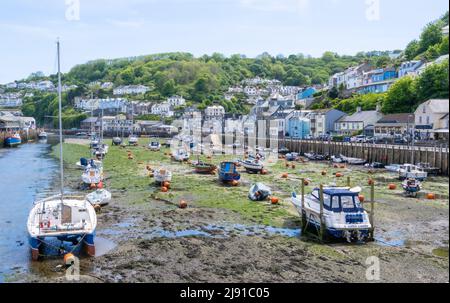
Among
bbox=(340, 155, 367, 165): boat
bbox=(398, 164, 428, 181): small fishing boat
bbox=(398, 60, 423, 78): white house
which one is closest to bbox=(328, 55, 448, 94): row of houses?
bbox=(398, 60, 423, 78): white house

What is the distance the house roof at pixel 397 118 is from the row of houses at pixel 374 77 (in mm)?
19685

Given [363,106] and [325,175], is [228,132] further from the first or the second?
[325,175]

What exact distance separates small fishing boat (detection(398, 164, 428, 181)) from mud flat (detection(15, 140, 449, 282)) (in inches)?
149

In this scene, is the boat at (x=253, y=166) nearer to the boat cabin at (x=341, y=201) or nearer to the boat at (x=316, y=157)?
the boat at (x=316, y=157)

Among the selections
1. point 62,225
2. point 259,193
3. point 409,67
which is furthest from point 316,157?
point 62,225

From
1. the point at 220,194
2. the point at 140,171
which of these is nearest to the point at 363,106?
the point at 140,171

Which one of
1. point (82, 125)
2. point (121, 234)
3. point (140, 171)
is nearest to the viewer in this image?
point (121, 234)

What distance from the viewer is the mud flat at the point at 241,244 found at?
15.0m

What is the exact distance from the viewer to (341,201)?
62.7 ft

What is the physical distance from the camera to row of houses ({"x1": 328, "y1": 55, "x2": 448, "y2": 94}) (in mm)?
89188

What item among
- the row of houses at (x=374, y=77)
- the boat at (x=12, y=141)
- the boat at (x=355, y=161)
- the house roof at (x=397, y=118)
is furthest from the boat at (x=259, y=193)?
the boat at (x=12, y=141)

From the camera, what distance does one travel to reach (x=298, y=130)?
300 feet

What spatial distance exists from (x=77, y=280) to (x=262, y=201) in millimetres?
15957

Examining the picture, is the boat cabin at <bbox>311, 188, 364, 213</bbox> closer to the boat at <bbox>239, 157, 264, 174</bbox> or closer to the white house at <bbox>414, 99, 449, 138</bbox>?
the boat at <bbox>239, 157, 264, 174</bbox>
